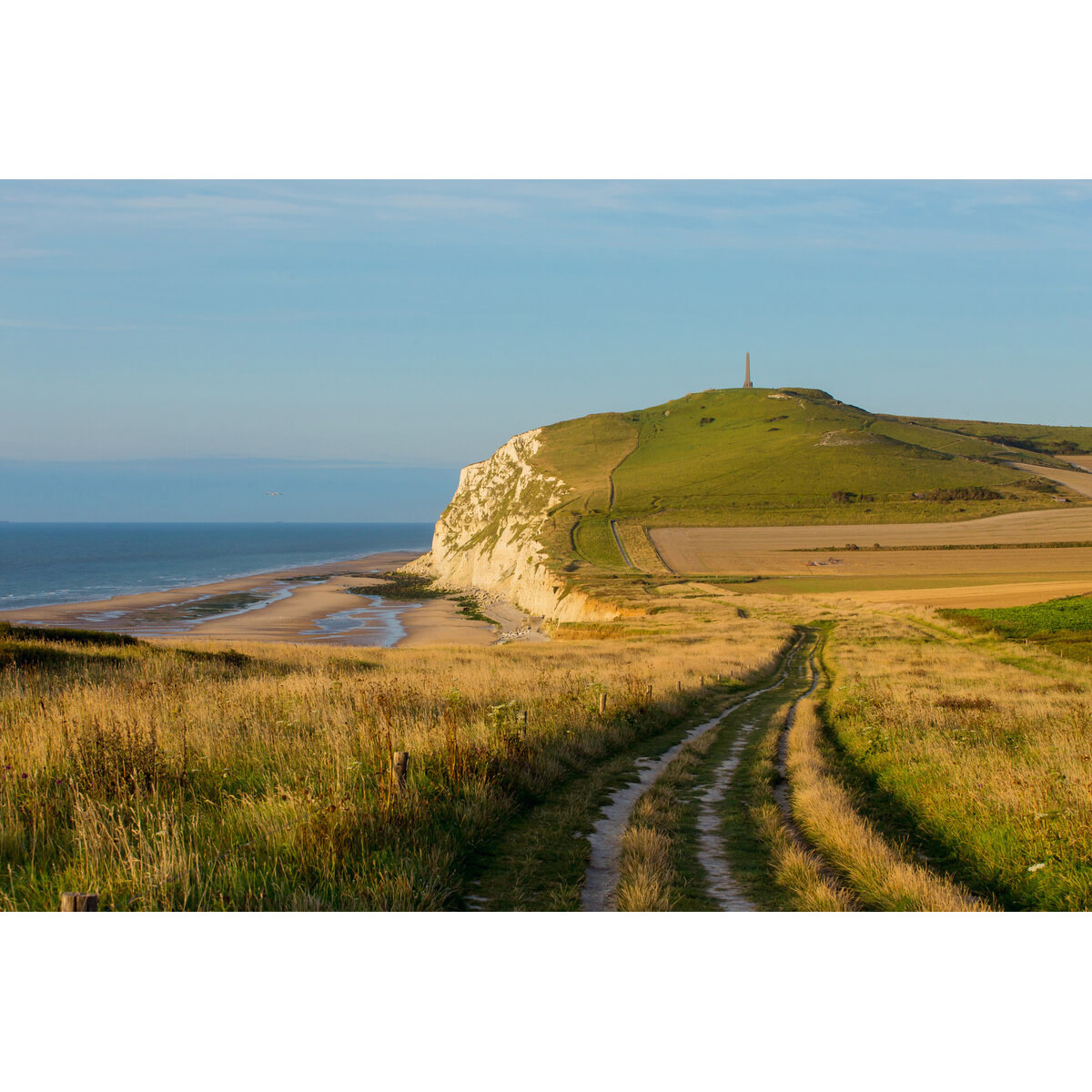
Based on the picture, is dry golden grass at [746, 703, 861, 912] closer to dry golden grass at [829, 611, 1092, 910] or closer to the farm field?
dry golden grass at [829, 611, 1092, 910]

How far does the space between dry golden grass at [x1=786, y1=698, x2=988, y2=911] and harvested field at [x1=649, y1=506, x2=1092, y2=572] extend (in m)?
84.2

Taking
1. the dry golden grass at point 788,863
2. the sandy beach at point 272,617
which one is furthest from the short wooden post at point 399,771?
the sandy beach at point 272,617

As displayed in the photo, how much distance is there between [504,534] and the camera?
127812 millimetres

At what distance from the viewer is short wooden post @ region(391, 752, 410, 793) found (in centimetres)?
759

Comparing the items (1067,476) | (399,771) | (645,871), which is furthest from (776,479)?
(645,871)

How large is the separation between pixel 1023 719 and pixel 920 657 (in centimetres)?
1909

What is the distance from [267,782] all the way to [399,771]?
1.30 meters

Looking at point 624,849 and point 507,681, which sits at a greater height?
point 624,849

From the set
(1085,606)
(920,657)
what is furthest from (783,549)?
(920,657)

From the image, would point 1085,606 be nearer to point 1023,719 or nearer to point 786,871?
point 1023,719

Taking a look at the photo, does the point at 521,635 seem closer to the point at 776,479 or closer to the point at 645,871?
the point at 645,871

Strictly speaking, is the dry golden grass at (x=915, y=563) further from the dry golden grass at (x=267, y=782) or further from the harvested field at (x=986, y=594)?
the dry golden grass at (x=267, y=782)

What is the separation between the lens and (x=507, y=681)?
18.7 meters

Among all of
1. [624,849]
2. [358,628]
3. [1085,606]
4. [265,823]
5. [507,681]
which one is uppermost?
[265,823]
